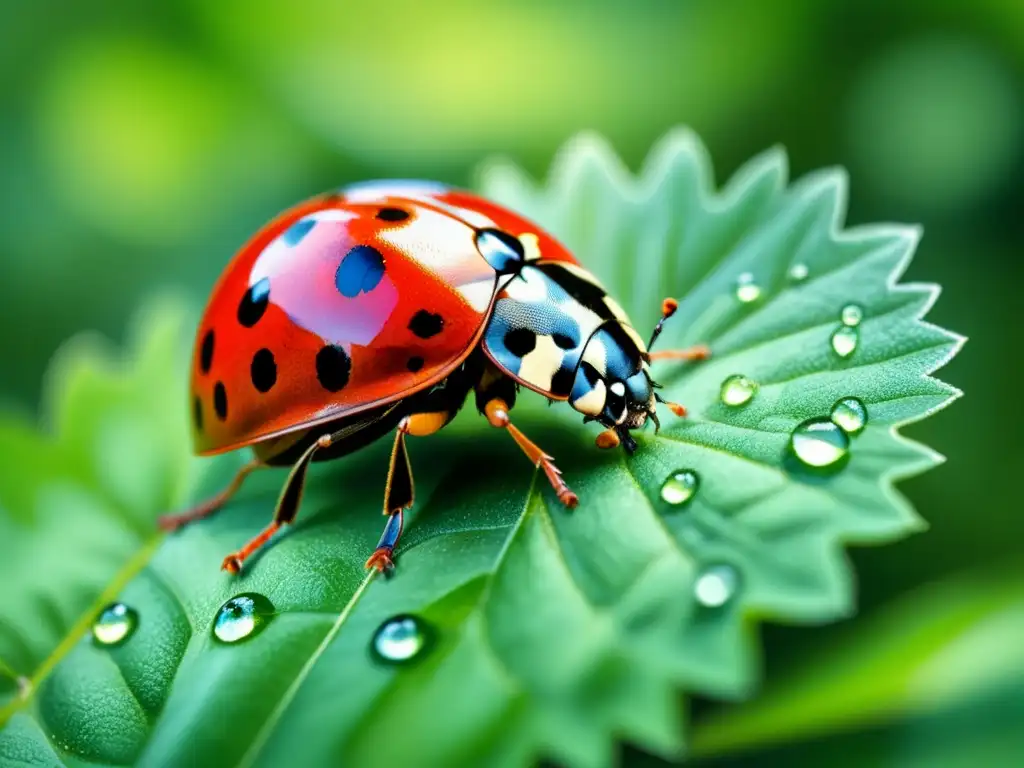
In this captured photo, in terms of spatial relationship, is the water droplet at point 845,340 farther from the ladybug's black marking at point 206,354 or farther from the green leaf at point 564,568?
the ladybug's black marking at point 206,354

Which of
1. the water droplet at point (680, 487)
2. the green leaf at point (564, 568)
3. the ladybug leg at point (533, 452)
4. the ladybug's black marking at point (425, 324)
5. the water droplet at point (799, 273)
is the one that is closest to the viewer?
the green leaf at point (564, 568)

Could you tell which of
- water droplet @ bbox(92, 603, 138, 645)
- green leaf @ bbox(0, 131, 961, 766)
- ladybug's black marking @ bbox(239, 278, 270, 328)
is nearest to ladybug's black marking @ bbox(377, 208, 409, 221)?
ladybug's black marking @ bbox(239, 278, 270, 328)

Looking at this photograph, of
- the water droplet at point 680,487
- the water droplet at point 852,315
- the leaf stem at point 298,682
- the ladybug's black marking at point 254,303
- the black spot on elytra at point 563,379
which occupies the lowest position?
the leaf stem at point 298,682

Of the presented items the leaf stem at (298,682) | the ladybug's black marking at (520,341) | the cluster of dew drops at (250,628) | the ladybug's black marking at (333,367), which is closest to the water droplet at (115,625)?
the cluster of dew drops at (250,628)

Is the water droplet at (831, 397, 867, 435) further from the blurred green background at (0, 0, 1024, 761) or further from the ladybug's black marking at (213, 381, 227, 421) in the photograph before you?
the blurred green background at (0, 0, 1024, 761)

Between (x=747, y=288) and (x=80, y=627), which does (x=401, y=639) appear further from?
(x=747, y=288)

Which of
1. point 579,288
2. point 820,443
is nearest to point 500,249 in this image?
point 579,288
